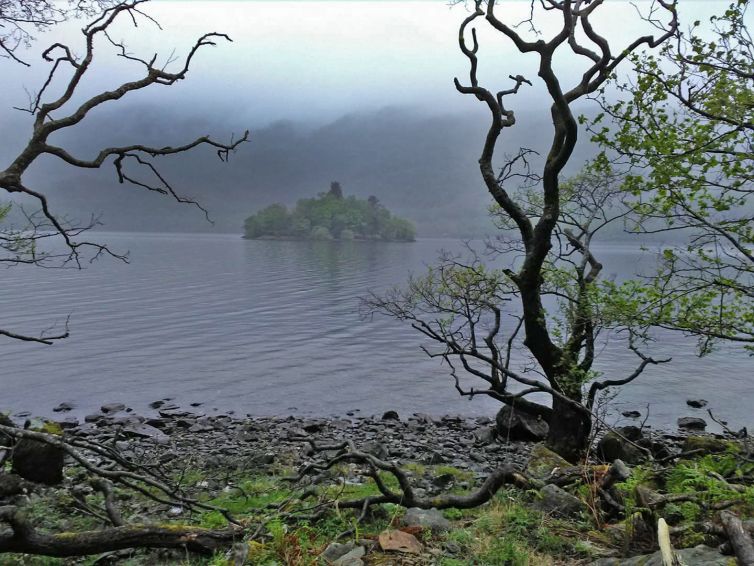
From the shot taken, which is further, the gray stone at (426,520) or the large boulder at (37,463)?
the large boulder at (37,463)

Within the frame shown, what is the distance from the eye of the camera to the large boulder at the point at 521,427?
21703mm

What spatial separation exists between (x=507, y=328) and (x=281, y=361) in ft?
70.3

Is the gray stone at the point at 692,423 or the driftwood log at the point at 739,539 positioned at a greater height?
the driftwood log at the point at 739,539

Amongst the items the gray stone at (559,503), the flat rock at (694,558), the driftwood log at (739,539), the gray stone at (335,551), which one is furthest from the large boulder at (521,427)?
the driftwood log at (739,539)

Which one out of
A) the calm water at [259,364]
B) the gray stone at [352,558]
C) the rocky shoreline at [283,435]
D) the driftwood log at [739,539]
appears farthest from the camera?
the calm water at [259,364]

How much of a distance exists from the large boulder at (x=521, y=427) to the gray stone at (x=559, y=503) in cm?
1449

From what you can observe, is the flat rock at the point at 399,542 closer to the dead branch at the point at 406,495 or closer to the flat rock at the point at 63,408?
the dead branch at the point at 406,495

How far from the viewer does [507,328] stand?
46.6 m

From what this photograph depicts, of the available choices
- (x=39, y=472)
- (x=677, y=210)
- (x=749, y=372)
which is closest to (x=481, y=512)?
(x=677, y=210)

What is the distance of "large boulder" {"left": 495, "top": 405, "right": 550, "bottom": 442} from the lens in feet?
71.2

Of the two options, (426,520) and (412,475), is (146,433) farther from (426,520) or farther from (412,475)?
(426,520)

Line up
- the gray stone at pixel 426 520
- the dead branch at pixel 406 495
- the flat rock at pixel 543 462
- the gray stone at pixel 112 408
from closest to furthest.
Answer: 1. the gray stone at pixel 426 520
2. the dead branch at pixel 406 495
3. the flat rock at pixel 543 462
4. the gray stone at pixel 112 408

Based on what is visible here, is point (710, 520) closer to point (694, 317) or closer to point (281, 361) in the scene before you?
point (694, 317)

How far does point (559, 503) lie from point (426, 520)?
1.90 metres
